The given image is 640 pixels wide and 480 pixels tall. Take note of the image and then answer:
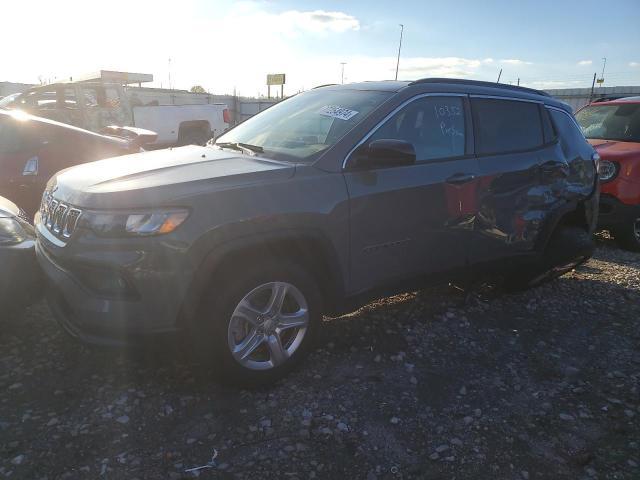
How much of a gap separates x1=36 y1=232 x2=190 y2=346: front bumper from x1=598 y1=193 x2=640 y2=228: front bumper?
5.88 m

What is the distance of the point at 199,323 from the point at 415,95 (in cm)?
211

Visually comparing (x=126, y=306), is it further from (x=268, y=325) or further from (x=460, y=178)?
(x=460, y=178)

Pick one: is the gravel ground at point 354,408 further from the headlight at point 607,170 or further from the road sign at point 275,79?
the road sign at point 275,79

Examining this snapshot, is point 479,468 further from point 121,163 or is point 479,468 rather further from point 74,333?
point 121,163

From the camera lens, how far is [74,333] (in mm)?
2736

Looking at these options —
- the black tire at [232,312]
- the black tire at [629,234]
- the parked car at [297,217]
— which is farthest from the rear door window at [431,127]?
the black tire at [629,234]

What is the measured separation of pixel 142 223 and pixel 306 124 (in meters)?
1.50

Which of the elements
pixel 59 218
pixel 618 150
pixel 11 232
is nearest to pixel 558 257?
pixel 618 150

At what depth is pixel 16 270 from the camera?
332 cm

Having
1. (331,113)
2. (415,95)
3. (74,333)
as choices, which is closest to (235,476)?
(74,333)

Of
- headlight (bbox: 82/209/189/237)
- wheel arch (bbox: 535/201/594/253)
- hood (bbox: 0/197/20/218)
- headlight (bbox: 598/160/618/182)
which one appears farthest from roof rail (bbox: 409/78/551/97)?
hood (bbox: 0/197/20/218)

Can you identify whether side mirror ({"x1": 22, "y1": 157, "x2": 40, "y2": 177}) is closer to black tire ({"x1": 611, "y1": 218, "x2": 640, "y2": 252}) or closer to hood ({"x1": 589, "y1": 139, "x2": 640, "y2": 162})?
hood ({"x1": 589, "y1": 139, "x2": 640, "y2": 162})

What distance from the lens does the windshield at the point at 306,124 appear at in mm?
3230

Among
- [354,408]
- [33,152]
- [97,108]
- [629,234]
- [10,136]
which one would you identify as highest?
[97,108]
